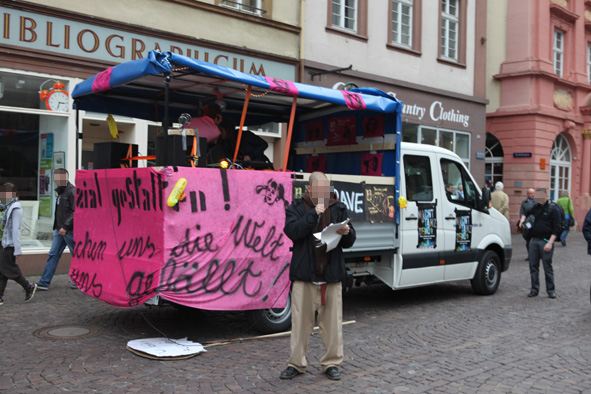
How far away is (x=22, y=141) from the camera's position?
10695 millimetres

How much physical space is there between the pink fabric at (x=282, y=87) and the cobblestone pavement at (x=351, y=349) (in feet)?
8.75

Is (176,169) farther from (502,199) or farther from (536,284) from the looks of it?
(502,199)

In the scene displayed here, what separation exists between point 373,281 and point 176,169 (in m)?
3.61

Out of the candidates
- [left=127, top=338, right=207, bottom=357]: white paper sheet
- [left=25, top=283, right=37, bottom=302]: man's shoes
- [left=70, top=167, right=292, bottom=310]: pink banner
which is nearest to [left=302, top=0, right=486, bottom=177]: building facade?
[left=25, top=283, right=37, bottom=302]: man's shoes

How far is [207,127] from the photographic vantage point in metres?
7.41

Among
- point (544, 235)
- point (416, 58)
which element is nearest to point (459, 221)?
point (544, 235)

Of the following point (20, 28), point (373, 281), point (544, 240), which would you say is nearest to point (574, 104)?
point (544, 240)

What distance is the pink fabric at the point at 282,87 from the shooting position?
21.5 ft

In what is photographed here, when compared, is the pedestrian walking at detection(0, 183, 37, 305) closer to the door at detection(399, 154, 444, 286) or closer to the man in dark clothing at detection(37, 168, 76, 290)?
the man in dark clothing at detection(37, 168, 76, 290)

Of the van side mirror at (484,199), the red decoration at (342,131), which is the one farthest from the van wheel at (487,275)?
the red decoration at (342,131)

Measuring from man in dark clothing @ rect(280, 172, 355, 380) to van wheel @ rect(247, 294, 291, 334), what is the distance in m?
1.40

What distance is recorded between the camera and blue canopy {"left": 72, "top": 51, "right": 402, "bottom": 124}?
19.6 feet

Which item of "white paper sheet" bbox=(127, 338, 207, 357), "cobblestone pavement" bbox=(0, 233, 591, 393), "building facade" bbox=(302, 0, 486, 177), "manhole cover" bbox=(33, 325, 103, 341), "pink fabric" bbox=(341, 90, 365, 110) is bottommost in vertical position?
"cobblestone pavement" bbox=(0, 233, 591, 393)

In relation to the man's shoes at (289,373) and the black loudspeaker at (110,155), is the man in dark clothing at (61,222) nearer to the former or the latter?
the black loudspeaker at (110,155)
